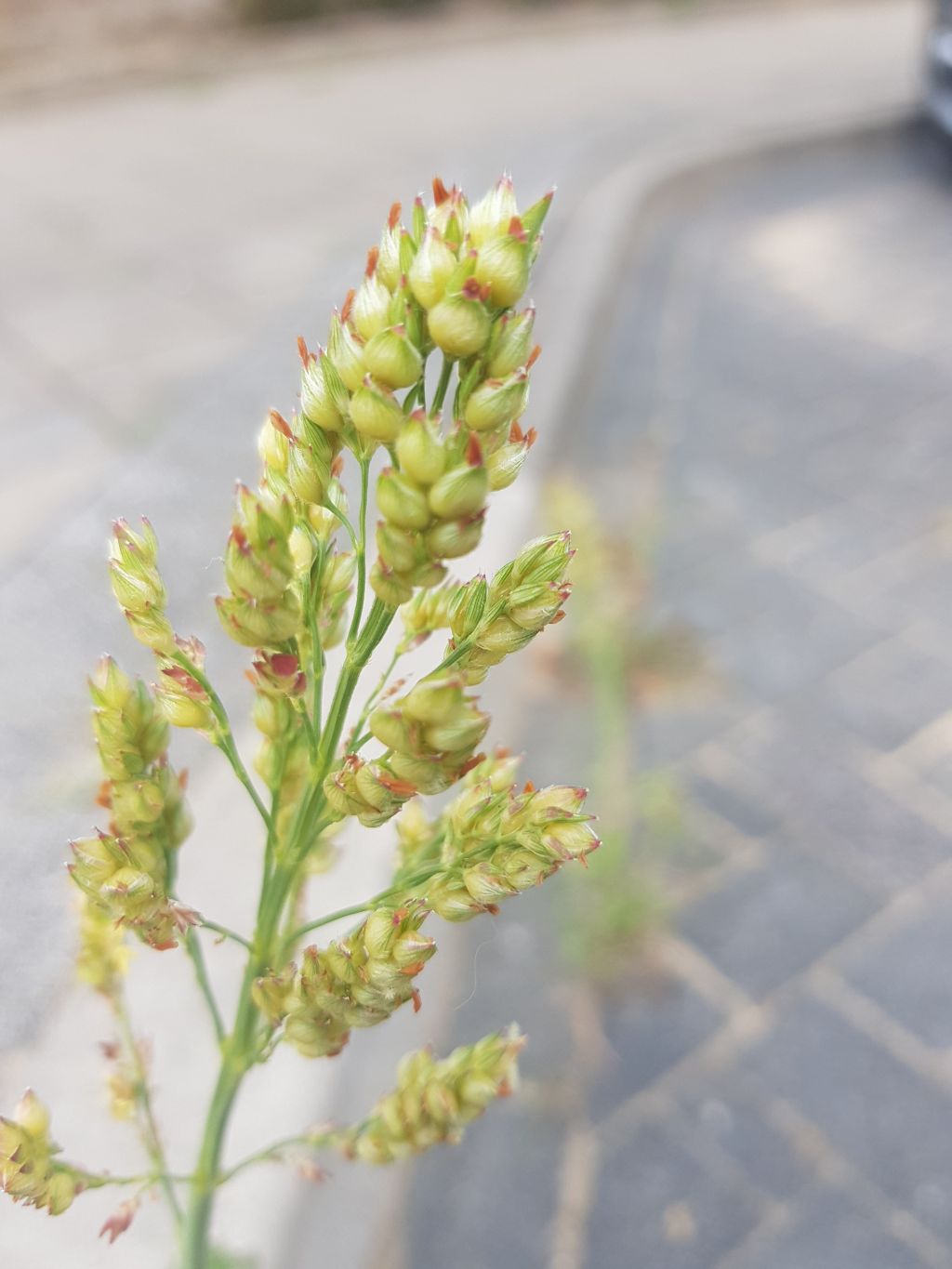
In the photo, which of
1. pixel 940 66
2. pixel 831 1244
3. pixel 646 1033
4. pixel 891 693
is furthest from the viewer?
pixel 940 66

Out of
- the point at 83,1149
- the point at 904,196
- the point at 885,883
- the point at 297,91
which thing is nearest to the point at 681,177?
the point at 904,196

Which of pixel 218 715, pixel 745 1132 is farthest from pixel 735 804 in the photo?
pixel 218 715

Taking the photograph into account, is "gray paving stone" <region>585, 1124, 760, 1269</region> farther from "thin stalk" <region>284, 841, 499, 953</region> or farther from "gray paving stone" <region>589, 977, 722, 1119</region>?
"thin stalk" <region>284, 841, 499, 953</region>

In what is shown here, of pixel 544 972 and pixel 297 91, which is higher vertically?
pixel 297 91

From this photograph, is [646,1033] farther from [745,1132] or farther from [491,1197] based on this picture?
[491,1197]

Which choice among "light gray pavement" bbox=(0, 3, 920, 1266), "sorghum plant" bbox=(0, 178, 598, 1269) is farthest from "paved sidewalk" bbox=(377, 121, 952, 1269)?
"sorghum plant" bbox=(0, 178, 598, 1269)

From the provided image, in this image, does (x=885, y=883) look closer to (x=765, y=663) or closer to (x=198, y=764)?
(x=765, y=663)
